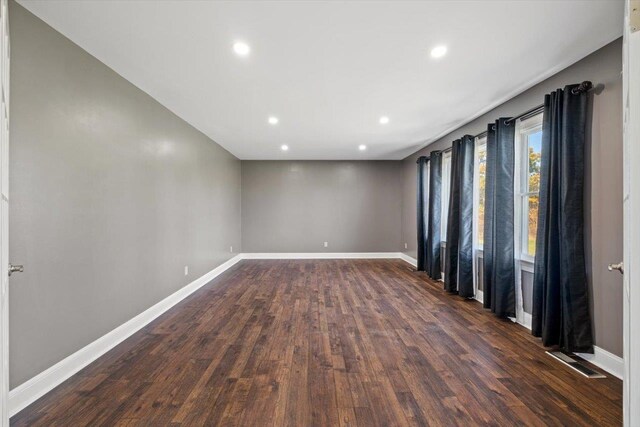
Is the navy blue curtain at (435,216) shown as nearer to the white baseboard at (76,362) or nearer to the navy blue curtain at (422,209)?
the navy blue curtain at (422,209)

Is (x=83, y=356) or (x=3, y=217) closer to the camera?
(x=3, y=217)

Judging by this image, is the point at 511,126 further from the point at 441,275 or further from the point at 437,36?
the point at 441,275

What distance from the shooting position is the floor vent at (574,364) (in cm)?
213

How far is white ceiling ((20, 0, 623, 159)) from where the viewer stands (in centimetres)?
187

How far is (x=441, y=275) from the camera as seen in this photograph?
Result: 5.12 meters

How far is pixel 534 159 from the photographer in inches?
124

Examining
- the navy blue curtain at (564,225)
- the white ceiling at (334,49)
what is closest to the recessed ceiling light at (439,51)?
the white ceiling at (334,49)

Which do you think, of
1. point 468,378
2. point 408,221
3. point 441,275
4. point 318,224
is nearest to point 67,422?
point 468,378

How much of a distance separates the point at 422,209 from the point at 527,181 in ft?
8.68

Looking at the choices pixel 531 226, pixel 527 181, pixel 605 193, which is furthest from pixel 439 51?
pixel 531 226

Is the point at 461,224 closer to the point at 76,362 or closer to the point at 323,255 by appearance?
the point at 323,255

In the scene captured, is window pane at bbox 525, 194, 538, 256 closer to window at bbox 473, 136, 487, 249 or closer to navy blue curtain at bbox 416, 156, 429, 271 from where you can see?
window at bbox 473, 136, 487, 249

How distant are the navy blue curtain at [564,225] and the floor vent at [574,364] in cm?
8

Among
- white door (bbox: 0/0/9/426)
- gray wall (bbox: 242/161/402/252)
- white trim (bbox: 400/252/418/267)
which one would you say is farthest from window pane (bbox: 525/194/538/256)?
gray wall (bbox: 242/161/402/252)
